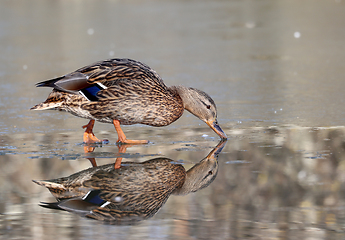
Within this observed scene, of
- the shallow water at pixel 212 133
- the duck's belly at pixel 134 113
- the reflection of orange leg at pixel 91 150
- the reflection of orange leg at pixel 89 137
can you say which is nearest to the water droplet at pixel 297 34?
the shallow water at pixel 212 133

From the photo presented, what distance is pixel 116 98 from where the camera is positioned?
16.1 ft

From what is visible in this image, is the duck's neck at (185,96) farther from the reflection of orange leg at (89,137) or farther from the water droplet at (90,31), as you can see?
the water droplet at (90,31)

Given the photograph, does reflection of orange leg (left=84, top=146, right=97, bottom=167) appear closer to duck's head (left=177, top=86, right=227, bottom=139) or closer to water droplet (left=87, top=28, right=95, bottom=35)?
duck's head (left=177, top=86, right=227, bottom=139)

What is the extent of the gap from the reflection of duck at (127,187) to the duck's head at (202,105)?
2.98ft

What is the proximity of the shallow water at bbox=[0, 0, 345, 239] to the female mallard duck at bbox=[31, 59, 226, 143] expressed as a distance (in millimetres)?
211

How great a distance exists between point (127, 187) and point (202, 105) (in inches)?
71.2

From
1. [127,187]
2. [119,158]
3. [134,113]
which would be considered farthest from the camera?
[134,113]

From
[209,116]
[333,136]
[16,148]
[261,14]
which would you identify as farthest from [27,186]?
[261,14]

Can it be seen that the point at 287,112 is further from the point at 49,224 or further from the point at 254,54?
the point at 254,54

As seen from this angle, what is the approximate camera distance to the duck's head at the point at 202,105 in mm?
5109

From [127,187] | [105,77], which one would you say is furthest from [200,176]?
[105,77]

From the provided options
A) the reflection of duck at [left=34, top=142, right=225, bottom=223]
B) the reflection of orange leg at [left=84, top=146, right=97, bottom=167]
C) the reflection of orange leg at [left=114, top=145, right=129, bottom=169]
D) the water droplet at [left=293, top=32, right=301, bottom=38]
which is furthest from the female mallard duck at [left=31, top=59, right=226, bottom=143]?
the water droplet at [left=293, top=32, right=301, bottom=38]

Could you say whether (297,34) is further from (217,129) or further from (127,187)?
(127,187)

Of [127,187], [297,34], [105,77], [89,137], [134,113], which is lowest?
[127,187]
